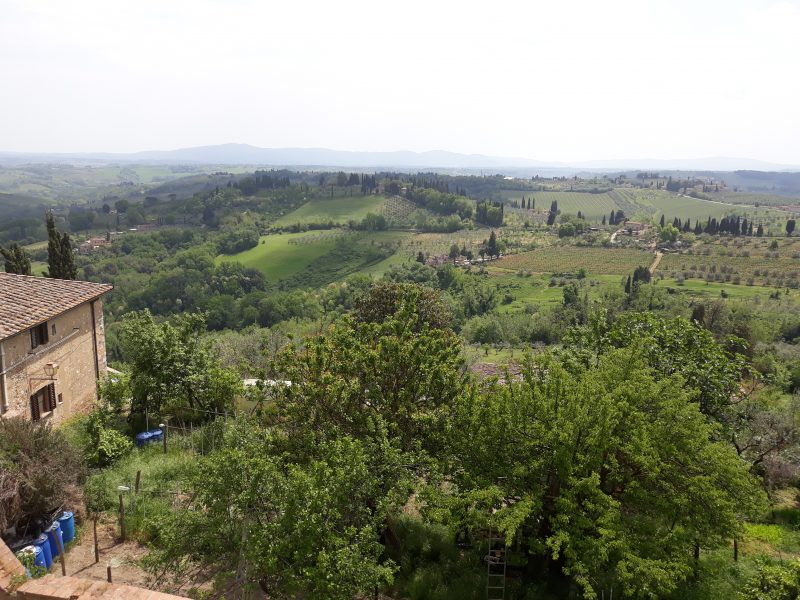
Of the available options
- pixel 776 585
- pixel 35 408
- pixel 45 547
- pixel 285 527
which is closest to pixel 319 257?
pixel 35 408

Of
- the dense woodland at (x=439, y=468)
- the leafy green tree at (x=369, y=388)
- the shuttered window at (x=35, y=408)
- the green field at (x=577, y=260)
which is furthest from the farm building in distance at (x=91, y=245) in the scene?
the leafy green tree at (x=369, y=388)

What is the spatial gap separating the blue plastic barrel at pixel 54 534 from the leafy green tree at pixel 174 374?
8327mm

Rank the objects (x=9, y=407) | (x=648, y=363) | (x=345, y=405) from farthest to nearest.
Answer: (x=648, y=363), (x=9, y=407), (x=345, y=405)

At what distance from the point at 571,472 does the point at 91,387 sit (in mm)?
22590

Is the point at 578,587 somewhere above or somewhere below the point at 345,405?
below

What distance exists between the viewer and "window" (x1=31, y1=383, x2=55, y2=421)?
22250 millimetres

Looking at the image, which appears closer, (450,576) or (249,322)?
(450,576)

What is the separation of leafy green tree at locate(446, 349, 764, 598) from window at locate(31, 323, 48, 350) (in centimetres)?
1734

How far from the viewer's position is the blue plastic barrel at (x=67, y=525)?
15734 mm

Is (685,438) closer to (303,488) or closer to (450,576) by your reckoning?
(450,576)

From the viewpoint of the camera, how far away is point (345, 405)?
16422 millimetres

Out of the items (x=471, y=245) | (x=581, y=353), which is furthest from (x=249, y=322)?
(x=581, y=353)

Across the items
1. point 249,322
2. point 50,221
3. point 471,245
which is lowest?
point 249,322

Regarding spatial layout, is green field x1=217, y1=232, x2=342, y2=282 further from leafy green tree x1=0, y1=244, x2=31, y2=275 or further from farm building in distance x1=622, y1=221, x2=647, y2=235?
leafy green tree x1=0, y1=244, x2=31, y2=275
